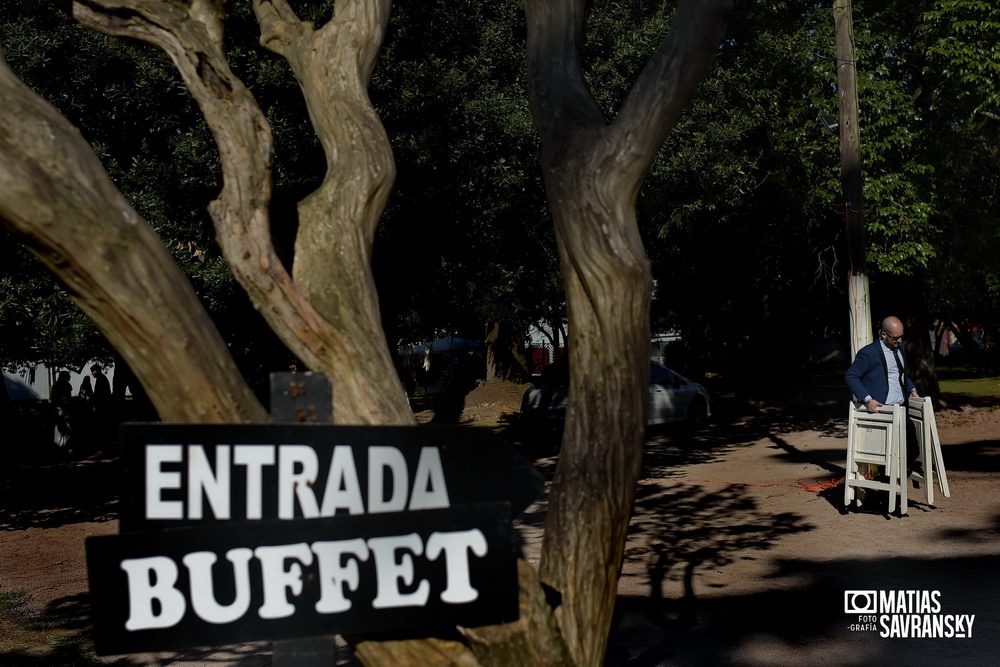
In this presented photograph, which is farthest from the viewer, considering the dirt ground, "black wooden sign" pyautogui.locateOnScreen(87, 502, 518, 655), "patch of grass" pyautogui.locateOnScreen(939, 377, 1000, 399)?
"patch of grass" pyautogui.locateOnScreen(939, 377, 1000, 399)

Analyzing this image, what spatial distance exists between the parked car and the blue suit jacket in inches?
407

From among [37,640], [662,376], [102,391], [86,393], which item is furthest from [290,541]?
[86,393]

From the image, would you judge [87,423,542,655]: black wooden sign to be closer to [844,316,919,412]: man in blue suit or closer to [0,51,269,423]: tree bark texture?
[0,51,269,423]: tree bark texture

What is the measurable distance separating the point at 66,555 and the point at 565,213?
9.33 m

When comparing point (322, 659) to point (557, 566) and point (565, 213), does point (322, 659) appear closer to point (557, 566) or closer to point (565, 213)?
point (557, 566)

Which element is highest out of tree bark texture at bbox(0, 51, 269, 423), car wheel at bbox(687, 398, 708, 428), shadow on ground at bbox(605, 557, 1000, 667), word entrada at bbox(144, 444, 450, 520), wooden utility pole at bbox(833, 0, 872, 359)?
wooden utility pole at bbox(833, 0, 872, 359)

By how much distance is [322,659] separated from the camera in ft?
9.12

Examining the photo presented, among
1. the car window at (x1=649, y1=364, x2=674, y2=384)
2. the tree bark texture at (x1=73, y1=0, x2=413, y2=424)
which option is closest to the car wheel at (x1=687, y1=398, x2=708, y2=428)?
the car window at (x1=649, y1=364, x2=674, y2=384)

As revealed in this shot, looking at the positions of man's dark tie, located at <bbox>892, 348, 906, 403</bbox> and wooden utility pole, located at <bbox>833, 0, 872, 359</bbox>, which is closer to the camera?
man's dark tie, located at <bbox>892, 348, 906, 403</bbox>

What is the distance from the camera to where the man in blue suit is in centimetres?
1114

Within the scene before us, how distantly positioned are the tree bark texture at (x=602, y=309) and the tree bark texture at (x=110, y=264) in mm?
1139

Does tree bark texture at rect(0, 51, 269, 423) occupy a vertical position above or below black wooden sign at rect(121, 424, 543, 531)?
above

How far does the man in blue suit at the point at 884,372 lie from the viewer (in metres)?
11.1

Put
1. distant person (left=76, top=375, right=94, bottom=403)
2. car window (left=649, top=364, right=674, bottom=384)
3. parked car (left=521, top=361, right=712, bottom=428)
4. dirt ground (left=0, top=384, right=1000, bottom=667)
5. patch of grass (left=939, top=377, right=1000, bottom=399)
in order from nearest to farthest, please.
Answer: dirt ground (left=0, top=384, right=1000, bottom=667), parked car (left=521, top=361, right=712, bottom=428), car window (left=649, top=364, right=674, bottom=384), distant person (left=76, top=375, right=94, bottom=403), patch of grass (left=939, top=377, right=1000, bottom=399)
